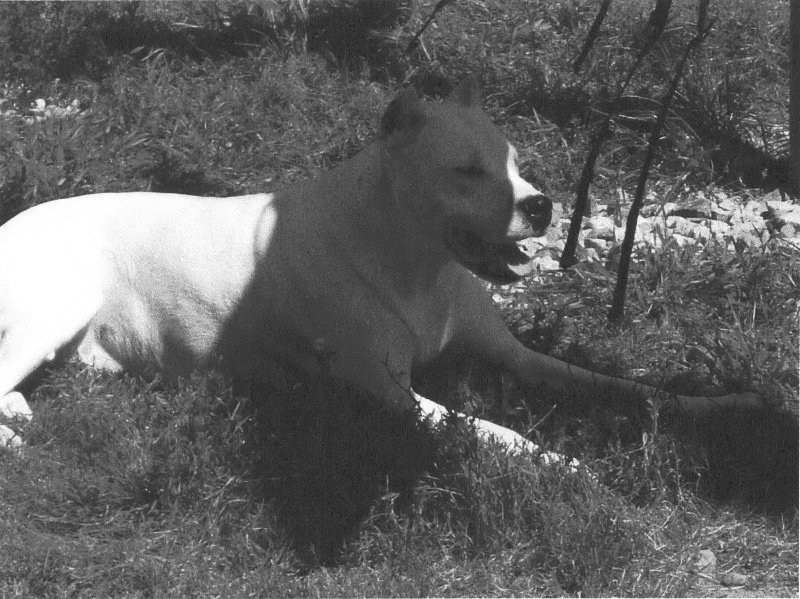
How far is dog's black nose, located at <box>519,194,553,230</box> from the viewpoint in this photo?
169 inches

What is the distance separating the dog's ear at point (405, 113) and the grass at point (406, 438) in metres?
0.92

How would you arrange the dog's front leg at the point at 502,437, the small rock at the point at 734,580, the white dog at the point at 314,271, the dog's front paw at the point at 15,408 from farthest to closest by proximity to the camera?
the dog's front paw at the point at 15,408, the white dog at the point at 314,271, the dog's front leg at the point at 502,437, the small rock at the point at 734,580

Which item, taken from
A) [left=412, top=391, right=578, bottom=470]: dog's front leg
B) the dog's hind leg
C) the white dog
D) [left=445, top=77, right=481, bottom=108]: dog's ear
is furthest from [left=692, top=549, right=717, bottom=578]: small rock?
the dog's hind leg

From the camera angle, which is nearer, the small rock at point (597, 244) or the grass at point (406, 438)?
the grass at point (406, 438)

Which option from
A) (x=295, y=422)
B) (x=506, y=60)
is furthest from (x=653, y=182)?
(x=295, y=422)

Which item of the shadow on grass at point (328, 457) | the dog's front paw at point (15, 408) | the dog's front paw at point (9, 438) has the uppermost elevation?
the shadow on grass at point (328, 457)

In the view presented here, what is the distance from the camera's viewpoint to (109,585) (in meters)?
3.74

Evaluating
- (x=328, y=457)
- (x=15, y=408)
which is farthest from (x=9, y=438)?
(x=328, y=457)

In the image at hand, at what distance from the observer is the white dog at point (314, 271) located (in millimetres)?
4418

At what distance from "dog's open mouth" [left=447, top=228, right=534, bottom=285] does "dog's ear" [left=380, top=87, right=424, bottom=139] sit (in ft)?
1.29

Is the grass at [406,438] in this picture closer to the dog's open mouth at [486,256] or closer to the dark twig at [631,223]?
the dark twig at [631,223]

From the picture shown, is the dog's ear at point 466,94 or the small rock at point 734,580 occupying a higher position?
the dog's ear at point 466,94

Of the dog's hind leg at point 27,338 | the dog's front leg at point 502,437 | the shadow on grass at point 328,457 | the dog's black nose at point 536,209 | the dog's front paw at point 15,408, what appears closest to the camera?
the shadow on grass at point 328,457

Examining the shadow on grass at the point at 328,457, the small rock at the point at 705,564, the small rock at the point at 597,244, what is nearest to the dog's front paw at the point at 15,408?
the shadow on grass at the point at 328,457
